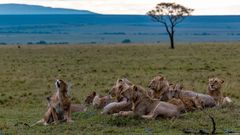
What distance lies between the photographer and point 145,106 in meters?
13.9

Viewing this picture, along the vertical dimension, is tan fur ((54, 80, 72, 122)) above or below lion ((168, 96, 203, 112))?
above

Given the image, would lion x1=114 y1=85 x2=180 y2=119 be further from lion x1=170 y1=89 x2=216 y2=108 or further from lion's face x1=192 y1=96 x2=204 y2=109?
lion x1=170 y1=89 x2=216 y2=108

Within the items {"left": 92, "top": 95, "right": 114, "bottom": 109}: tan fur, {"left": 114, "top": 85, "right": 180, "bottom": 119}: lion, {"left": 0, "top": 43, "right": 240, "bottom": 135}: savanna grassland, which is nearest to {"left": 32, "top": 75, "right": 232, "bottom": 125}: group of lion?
{"left": 114, "top": 85, "right": 180, "bottom": 119}: lion

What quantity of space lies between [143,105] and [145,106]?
0.18 feet

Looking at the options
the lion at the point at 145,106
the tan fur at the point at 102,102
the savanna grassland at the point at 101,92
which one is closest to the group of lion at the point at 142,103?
the lion at the point at 145,106

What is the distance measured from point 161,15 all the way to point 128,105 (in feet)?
198

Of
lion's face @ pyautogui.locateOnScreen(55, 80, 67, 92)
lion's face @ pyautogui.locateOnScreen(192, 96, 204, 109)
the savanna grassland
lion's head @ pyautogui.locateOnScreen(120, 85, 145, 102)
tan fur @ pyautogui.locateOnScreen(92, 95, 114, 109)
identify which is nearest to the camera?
the savanna grassland

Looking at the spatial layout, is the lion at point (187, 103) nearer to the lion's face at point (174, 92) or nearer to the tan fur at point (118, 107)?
the lion's face at point (174, 92)

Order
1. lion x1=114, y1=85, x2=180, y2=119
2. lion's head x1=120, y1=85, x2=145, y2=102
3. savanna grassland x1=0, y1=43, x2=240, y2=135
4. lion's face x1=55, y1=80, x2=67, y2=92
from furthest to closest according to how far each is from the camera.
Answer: lion's head x1=120, y1=85, x2=145, y2=102, lion x1=114, y1=85, x2=180, y2=119, lion's face x1=55, y1=80, x2=67, y2=92, savanna grassland x1=0, y1=43, x2=240, y2=135

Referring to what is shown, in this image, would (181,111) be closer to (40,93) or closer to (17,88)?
(40,93)

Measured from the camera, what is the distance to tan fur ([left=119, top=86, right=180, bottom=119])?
13672 millimetres

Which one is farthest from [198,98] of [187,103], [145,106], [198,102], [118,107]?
[118,107]

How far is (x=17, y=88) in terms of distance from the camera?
87.1 ft

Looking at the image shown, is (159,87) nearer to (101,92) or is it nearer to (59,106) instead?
(59,106)
